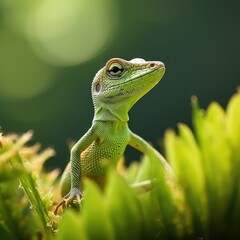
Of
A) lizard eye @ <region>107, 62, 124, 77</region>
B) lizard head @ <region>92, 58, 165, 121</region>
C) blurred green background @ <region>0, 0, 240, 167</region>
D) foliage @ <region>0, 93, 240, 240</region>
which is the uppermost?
foliage @ <region>0, 93, 240, 240</region>

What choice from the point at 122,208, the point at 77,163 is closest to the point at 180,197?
the point at 122,208

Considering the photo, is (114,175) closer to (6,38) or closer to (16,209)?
(16,209)

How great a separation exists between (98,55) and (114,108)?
29.1 feet

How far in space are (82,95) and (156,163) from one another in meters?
9.10

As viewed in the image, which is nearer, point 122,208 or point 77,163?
point 122,208

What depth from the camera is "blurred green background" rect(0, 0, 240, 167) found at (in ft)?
27.1

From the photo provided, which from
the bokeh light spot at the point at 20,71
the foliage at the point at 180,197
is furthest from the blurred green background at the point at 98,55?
the foliage at the point at 180,197

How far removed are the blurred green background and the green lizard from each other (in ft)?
18.7

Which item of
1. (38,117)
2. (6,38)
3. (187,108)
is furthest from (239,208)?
(6,38)

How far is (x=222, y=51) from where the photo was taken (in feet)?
32.5

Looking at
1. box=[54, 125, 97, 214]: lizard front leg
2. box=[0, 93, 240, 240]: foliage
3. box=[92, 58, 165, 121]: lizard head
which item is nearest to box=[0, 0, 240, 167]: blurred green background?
box=[92, 58, 165, 121]: lizard head

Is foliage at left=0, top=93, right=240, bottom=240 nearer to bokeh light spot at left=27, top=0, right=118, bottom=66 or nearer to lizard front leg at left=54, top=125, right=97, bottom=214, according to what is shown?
lizard front leg at left=54, top=125, right=97, bottom=214

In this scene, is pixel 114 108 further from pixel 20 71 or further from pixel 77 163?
pixel 20 71

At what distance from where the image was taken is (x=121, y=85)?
150 centimetres
